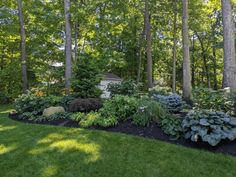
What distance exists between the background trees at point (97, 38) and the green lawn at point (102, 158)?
191 inches

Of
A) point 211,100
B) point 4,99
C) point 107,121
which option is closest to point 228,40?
point 211,100

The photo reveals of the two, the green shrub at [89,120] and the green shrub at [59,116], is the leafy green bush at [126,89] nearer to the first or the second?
the green shrub at [59,116]

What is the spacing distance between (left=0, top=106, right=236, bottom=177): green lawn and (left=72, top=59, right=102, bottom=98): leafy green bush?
294 cm

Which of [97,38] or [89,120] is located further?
[97,38]

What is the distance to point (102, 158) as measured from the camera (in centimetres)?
355

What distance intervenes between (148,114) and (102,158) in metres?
1.87

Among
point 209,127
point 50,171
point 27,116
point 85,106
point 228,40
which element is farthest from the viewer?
point 27,116

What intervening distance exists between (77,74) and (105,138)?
150 inches

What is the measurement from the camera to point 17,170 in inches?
130

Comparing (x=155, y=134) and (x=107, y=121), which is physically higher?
(x=107, y=121)

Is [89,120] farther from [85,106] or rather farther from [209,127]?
[209,127]

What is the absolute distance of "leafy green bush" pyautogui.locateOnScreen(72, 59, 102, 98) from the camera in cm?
749

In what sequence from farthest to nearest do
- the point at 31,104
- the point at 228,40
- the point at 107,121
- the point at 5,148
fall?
the point at 31,104 → the point at 228,40 → the point at 107,121 → the point at 5,148

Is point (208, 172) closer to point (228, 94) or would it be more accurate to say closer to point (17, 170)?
point (228, 94)
